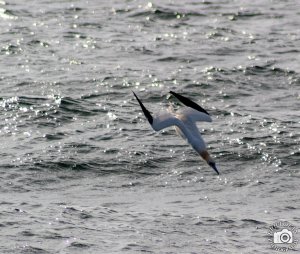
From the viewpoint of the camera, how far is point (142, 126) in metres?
27.7

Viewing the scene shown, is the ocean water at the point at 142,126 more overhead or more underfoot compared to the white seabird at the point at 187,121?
more underfoot

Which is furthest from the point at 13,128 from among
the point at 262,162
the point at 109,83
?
the point at 262,162

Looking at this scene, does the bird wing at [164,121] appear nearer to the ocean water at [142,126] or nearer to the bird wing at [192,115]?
the bird wing at [192,115]

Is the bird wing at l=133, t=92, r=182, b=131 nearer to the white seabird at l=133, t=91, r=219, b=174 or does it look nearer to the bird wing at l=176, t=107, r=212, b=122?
the white seabird at l=133, t=91, r=219, b=174

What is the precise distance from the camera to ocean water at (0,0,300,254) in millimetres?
20812

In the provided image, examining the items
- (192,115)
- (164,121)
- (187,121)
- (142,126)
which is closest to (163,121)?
(164,121)

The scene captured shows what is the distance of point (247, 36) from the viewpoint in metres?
36.7

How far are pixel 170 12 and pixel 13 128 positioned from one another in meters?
13.8

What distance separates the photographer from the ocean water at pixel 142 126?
68.3 feet

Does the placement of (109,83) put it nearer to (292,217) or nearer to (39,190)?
(39,190)

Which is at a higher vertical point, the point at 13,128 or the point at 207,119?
the point at 207,119

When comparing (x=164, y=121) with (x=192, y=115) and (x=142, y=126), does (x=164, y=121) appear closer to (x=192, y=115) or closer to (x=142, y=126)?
(x=192, y=115)

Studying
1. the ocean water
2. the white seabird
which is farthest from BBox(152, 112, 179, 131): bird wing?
the ocean water

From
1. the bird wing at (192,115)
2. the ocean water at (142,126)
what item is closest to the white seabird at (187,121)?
the bird wing at (192,115)
